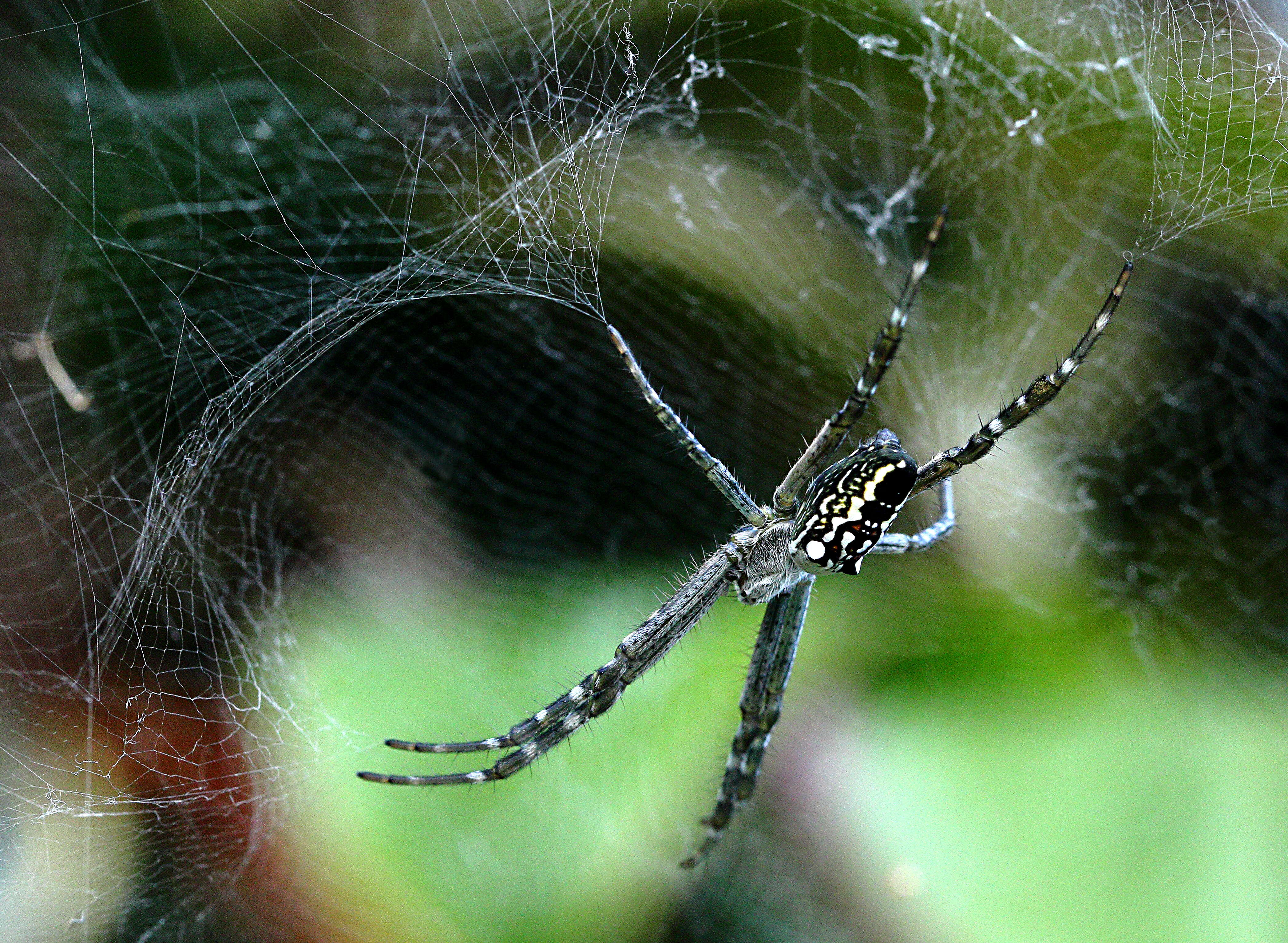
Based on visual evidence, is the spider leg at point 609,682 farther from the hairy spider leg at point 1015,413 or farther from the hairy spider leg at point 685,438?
the hairy spider leg at point 1015,413

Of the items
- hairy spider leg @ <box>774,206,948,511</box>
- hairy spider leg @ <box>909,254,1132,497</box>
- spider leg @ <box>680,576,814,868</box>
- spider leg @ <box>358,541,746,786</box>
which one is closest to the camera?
hairy spider leg @ <box>774,206,948,511</box>

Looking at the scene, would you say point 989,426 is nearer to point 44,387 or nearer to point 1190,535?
point 1190,535

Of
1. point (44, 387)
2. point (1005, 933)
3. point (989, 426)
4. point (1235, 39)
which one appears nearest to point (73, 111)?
point (44, 387)

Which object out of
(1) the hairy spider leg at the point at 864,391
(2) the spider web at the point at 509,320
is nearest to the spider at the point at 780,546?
(1) the hairy spider leg at the point at 864,391

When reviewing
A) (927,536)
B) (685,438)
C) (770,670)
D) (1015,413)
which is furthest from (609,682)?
(1015,413)

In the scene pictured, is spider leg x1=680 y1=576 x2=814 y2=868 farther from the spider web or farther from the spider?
the spider web

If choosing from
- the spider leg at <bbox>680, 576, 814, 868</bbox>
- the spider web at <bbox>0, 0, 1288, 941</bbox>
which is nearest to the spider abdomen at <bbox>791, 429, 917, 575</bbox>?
the spider leg at <bbox>680, 576, 814, 868</bbox>
